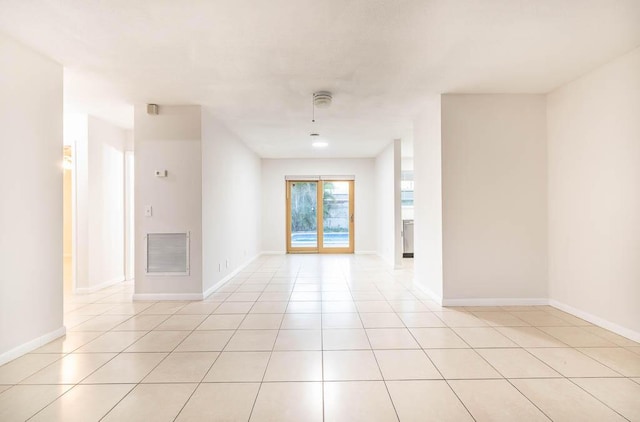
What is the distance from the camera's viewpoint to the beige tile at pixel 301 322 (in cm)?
328

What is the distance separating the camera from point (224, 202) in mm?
5371

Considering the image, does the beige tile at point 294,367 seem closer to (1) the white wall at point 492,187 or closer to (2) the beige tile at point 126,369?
(2) the beige tile at point 126,369

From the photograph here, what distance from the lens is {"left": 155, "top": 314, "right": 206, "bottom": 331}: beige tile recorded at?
330 cm

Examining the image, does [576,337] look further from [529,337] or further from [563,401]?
[563,401]

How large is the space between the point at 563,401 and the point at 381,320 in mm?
1690

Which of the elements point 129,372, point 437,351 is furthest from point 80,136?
point 437,351

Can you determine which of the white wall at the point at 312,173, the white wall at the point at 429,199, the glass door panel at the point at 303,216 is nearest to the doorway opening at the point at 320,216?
the glass door panel at the point at 303,216

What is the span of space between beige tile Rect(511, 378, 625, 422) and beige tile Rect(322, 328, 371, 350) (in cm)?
112

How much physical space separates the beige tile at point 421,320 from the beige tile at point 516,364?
66 centimetres

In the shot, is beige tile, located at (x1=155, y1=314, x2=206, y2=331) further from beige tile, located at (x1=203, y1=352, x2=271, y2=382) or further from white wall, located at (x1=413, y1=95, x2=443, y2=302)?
white wall, located at (x1=413, y1=95, x2=443, y2=302)

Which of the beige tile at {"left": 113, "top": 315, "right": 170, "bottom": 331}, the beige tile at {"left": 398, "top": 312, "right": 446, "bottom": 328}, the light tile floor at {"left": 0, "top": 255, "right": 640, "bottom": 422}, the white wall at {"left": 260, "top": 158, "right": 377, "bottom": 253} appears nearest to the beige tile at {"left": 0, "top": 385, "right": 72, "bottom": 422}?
the light tile floor at {"left": 0, "top": 255, "right": 640, "bottom": 422}

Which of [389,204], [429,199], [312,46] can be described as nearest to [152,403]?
[312,46]

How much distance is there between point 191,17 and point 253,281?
3.96m

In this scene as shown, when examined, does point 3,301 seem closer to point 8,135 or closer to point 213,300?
point 8,135
